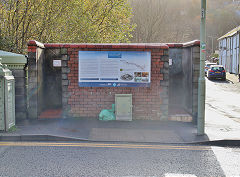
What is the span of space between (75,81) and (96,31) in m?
9.14

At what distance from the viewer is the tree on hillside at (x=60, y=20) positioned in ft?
52.8

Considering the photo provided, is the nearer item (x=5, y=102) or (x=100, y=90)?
(x=5, y=102)

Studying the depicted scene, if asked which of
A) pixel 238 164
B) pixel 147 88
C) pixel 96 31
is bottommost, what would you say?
pixel 238 164

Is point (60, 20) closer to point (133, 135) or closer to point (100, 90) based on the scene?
point (100, 90)

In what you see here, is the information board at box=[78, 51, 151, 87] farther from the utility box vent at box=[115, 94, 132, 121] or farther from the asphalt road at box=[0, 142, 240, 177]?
the asphalt road at box=[0, 142, 240, 177]

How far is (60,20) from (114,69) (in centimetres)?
836

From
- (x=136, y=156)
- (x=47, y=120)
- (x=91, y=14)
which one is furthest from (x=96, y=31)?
(x=136, y=156)

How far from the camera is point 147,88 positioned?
10.3m

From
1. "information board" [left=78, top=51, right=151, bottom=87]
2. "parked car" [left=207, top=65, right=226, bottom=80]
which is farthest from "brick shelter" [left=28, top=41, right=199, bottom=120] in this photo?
"parked car" [left=207, top=65, right=226, bottom=80]

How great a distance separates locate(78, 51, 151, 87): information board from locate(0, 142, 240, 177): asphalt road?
3.18 m

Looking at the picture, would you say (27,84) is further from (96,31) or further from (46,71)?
(96,31)

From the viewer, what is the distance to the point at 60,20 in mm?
17219

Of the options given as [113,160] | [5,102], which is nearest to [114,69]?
[5,102]

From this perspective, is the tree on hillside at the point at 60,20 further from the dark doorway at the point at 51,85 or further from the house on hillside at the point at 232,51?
the house on hillside at the point at 232,51
